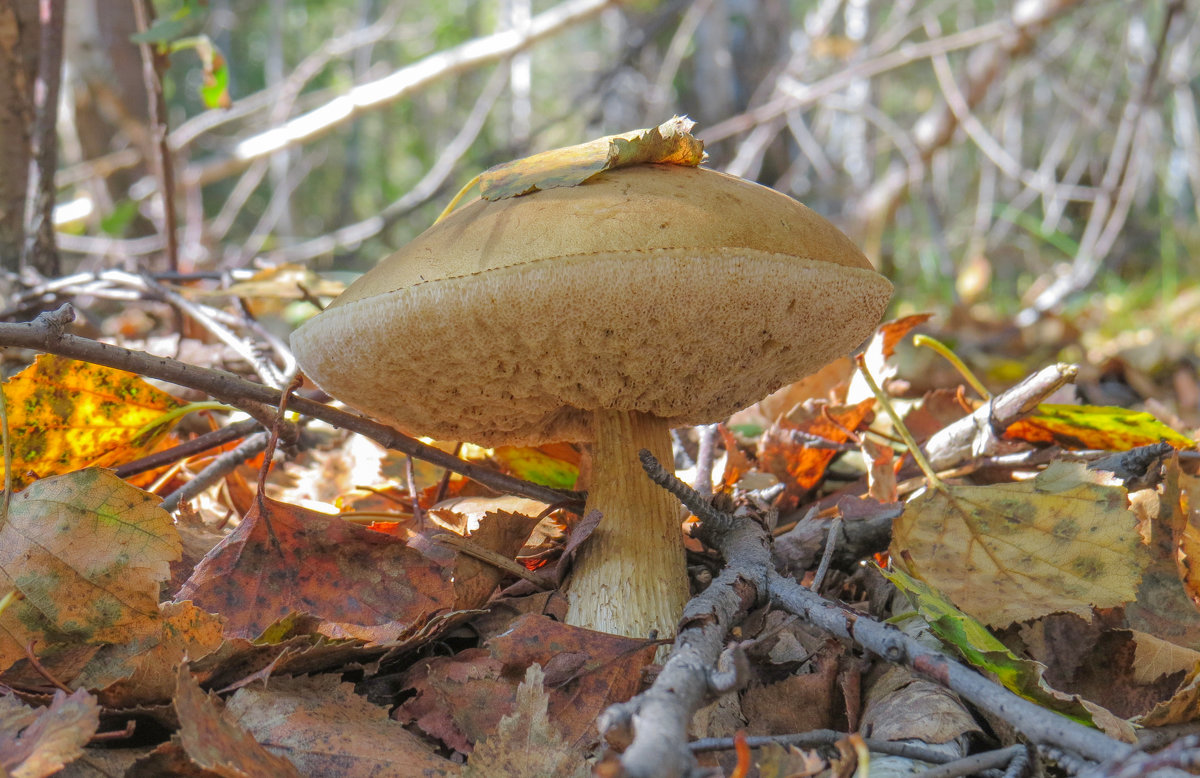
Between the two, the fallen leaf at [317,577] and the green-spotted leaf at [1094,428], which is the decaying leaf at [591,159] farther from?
the green-spotted leaf at [1094,428]

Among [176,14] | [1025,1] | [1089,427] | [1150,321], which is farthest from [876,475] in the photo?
[1150,321]

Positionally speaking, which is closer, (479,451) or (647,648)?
(647,648)

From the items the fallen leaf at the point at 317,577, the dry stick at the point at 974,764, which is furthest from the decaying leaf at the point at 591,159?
the dry stick at the point at 974,764

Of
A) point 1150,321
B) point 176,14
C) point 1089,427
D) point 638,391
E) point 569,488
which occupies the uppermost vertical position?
point 176,14

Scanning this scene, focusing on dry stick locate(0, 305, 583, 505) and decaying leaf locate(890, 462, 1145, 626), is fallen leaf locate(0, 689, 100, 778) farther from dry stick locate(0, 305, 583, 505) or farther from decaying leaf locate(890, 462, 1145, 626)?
decaying leaf locate(890, 462, 1145, 626)

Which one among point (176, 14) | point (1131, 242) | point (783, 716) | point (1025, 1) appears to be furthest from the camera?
point (1131, 242)

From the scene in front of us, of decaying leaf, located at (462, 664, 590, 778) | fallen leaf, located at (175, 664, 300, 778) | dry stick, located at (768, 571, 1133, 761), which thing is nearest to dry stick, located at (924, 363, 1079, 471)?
dry stick, located at (768, 571, 1133, 761)

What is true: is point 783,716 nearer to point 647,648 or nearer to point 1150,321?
point 647,648

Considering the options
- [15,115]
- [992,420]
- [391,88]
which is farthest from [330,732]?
[391,88]
